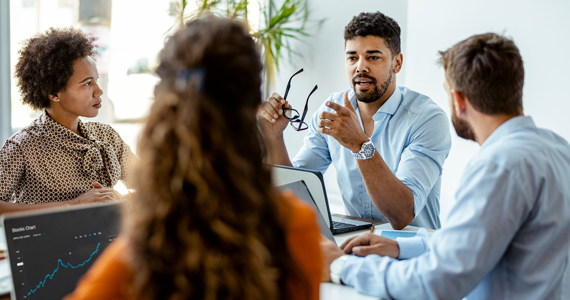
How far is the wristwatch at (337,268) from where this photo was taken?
4.18ft

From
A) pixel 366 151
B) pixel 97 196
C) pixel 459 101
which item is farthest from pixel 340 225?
pixel 97 196

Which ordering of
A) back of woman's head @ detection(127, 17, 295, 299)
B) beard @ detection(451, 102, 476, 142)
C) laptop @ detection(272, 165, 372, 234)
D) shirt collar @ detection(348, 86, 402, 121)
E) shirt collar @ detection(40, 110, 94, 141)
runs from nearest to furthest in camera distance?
back of woman's head @ detection(127, 17, 295, 299)
beard @ detection(451, 102, 476, 142)
laptop @ detection(272, 165, 372, 234)
shirt collar @ detection(40, 110, 94, 141)
shirt collar @ detection(348, 86, 402, 121)

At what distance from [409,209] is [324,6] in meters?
2.49

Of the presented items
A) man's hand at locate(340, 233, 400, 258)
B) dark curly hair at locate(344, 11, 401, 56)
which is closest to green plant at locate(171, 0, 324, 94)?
dark curly hair at locate(344, 11, 401, 56)

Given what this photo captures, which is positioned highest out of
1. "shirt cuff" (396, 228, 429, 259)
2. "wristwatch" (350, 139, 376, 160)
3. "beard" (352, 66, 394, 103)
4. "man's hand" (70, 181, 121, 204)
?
"beard" (352, 66, 394, 103)

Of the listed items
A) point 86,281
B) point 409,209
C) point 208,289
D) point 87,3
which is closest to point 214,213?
point 208,289

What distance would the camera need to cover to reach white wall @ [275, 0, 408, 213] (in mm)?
3719

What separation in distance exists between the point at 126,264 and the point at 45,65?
1697 mm

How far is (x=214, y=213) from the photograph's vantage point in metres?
0.62

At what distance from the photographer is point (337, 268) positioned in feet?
4.25

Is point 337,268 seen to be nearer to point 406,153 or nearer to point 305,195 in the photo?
point 305,195

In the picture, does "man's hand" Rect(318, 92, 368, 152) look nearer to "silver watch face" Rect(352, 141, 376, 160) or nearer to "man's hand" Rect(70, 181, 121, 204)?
"silver watch face" Rect(352, 141, 376, 160)

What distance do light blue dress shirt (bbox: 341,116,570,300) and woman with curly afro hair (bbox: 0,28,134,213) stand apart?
1239mm

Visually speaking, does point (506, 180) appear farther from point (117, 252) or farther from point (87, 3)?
point (87, 3)
